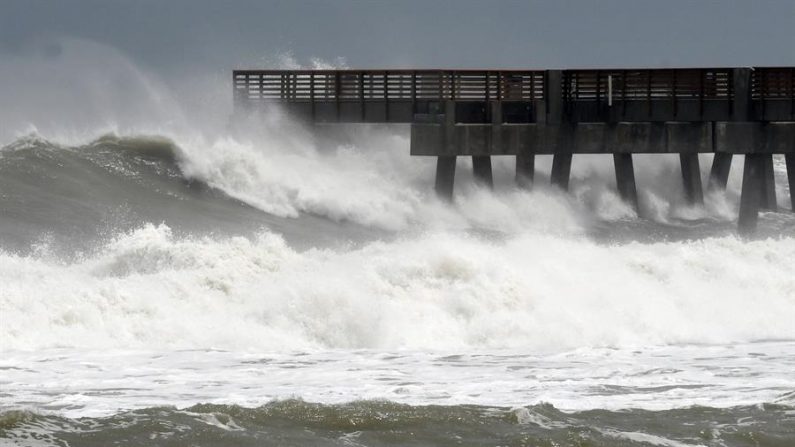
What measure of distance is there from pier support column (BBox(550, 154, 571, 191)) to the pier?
0.02 meters

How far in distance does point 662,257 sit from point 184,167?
36.1 ft

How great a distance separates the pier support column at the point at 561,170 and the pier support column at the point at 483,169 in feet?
4.89

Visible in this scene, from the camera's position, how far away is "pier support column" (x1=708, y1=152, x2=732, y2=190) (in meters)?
35.9

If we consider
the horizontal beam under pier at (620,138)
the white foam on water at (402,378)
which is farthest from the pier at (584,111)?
the white foam on water at (402,378)

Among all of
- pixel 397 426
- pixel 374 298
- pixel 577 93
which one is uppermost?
pixel 577 93

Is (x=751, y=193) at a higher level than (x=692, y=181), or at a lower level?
lower

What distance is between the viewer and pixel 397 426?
12688 mm

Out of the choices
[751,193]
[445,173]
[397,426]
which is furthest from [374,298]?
[751,193]

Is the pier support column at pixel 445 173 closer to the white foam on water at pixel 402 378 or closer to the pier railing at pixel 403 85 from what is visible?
the pier railing at pixel 403 85

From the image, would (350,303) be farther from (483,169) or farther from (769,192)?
(769,192)

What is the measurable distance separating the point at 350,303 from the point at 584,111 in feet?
46.6

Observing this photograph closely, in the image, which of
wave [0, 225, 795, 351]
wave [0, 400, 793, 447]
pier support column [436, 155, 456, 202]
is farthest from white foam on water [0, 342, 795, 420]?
pier support column [436, 155, 456, 202]

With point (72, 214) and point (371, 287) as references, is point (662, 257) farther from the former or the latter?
point (72, 214)

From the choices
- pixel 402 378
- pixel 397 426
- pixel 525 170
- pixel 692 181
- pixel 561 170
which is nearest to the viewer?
pixel 397 426
